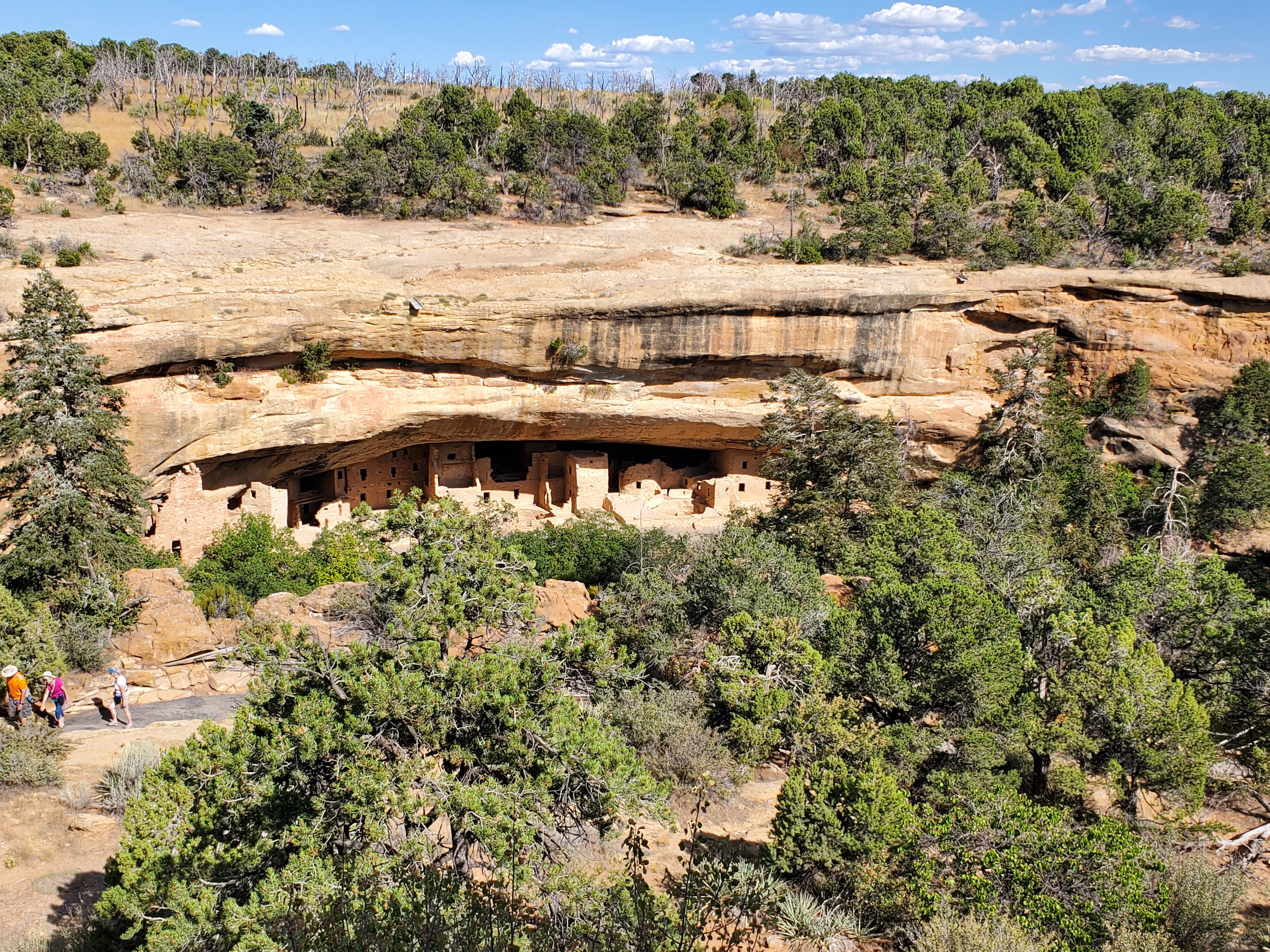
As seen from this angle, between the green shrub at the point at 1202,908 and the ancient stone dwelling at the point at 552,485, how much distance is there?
1237 cm

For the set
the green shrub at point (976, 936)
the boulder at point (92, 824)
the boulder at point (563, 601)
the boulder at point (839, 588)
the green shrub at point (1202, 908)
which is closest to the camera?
the green shrub at point (976, 936)

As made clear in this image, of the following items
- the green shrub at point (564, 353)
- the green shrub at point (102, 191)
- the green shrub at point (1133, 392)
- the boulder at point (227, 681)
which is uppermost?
the green shrub at point (102, 191)

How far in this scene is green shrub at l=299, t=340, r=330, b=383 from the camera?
56.4 ft

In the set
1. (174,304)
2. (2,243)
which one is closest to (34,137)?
(2,243)

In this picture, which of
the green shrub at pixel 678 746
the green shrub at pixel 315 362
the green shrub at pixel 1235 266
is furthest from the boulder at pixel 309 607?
the green shrub at pixel 1235 266

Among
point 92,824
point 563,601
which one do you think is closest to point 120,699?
point 92,824

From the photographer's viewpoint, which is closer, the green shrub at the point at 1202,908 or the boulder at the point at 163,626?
the green shrub at the point at 1202,908

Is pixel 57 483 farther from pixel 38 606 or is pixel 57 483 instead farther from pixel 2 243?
pixel 2 243

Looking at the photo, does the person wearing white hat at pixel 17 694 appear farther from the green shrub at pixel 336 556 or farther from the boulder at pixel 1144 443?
the boulder at pixel 1144 443

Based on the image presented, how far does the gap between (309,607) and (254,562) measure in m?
2.17

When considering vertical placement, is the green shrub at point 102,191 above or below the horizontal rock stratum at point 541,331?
above

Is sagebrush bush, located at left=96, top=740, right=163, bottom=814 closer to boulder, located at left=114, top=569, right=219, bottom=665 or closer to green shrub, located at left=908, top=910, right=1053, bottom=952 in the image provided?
boulder, located at left=114, top=569, right=219, bottom=665

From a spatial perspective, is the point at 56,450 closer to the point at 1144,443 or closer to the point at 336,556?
the point at 336,556

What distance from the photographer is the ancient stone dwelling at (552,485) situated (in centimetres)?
2075
